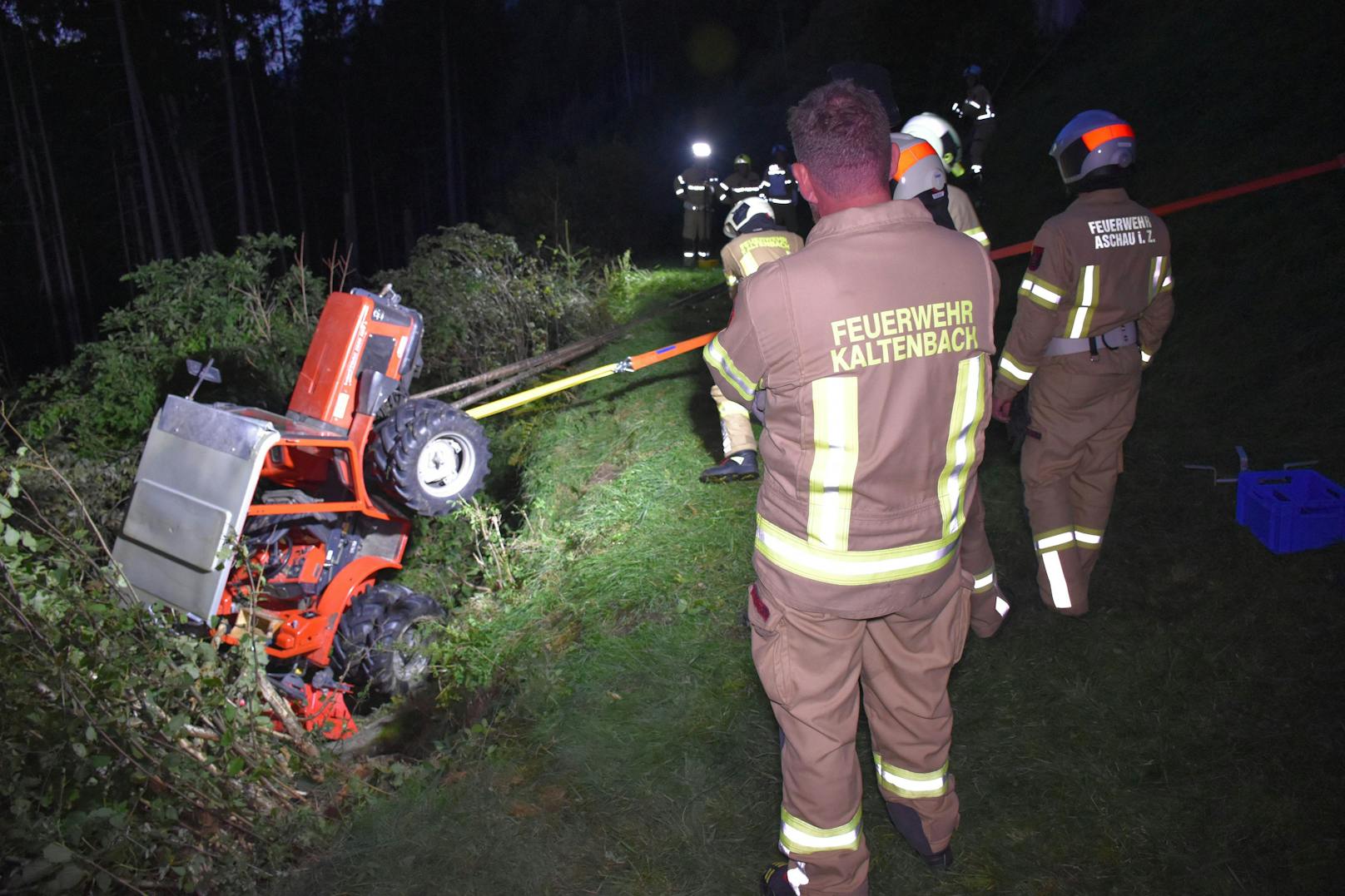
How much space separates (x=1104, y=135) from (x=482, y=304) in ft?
23.4

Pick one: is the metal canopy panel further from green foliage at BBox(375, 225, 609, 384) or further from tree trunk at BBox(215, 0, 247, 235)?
tree trunk at BBox(215, 0, 247, 235)

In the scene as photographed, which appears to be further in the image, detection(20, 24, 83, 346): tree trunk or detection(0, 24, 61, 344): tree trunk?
detection(20, 24, 83, 346): tree trunk

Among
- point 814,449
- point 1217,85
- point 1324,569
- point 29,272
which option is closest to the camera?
point 814,449

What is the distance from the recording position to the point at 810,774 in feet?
8.11

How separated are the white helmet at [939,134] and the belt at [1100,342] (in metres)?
1.37

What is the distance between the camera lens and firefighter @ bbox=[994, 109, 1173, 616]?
146 inches

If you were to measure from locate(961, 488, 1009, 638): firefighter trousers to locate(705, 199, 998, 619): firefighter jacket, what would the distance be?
3.94 ft

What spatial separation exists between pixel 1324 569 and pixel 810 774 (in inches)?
130

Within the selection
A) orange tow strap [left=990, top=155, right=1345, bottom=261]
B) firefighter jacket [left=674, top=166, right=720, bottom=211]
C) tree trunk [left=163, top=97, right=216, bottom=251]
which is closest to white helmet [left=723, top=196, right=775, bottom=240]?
orange tow strap [left=990, top=155, right=1345, bottom=261]

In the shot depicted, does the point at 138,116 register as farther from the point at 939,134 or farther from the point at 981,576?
the point at 981,576

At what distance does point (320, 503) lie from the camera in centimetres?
552

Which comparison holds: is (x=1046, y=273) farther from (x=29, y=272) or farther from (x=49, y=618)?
(x=29, y=272)

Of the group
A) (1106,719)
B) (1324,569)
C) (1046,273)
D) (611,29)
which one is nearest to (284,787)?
(1106,719)

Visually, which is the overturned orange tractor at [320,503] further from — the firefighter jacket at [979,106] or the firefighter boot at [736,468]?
the firefighter jacket at [979,106]
